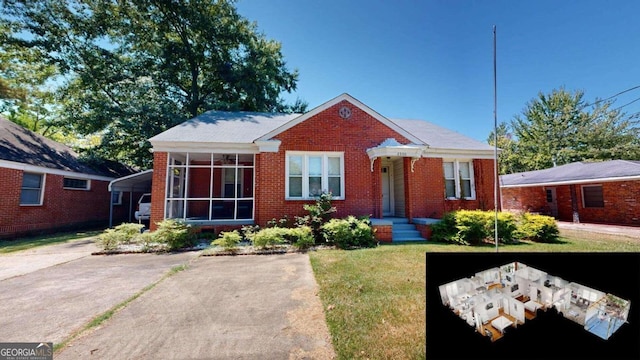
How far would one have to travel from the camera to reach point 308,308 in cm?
398

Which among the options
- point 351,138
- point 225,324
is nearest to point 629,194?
Result: point 351,138

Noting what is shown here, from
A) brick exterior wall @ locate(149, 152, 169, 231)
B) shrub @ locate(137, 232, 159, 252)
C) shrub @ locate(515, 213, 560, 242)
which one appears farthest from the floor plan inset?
brick exterior wall @ locate(149, 152, 169, 231)

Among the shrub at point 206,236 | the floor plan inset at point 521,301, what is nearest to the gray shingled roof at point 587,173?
the floor plan inset at point 521,301

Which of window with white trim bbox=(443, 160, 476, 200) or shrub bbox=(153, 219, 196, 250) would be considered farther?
window with white trim bbox=(443, 160, 476, 200)

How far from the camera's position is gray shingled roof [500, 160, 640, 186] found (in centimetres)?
1415

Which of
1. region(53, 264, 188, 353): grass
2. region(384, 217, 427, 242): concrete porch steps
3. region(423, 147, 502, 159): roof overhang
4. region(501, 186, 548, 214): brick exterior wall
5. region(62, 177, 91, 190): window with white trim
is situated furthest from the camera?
region(501, 186, 548, 214): brick exterior wall

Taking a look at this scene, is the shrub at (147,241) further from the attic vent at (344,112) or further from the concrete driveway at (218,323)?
the attic vent at (344,112)

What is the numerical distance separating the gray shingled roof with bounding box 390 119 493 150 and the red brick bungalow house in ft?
0.44

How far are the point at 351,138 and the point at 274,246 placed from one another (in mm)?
5404

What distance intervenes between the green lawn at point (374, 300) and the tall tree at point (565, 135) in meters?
27.8

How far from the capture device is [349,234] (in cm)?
845

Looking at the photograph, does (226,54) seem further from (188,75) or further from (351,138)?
(351,138)

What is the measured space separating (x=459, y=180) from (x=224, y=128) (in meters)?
11.5

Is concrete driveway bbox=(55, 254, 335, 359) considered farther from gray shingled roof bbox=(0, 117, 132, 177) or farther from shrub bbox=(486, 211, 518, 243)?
gray shingled roof bbox=(0, 117, 132, 177)
